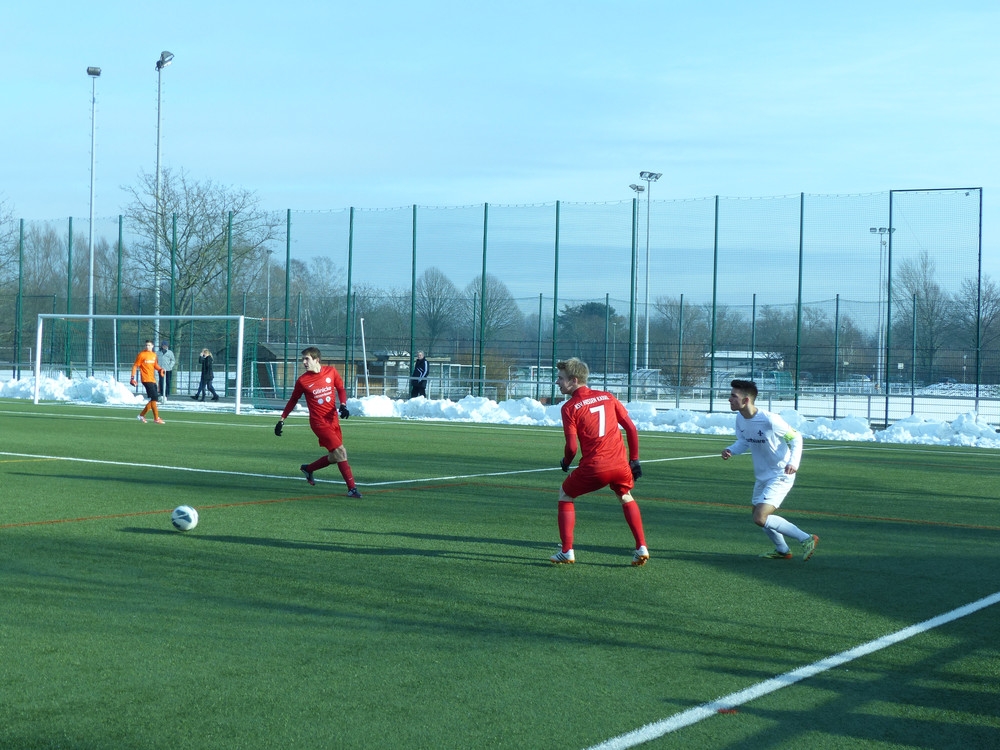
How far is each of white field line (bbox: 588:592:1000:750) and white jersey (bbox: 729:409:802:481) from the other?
6.18ft

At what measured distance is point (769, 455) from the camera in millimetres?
8891

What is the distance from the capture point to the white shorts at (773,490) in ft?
28.9

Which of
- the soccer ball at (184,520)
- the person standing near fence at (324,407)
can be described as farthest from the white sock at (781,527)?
the person standing near fence at (324,407)

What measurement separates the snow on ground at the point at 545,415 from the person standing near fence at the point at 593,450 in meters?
17.9

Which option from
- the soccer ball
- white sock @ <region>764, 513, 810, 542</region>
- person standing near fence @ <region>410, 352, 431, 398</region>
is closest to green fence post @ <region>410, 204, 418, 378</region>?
person standing near fence @ <region>410, 352, 431, 398</region>

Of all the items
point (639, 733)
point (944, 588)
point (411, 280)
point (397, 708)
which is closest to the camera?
point (639, 733)

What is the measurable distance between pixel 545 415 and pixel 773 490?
20.0 metres

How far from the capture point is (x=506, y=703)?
5.04m

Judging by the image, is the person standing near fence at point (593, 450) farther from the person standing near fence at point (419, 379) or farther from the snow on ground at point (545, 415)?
the person standing near fence at point (419, 379)

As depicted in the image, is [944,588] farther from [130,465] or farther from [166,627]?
[130,465]

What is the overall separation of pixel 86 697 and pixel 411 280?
3218 cm

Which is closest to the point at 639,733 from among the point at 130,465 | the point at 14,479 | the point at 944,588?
the point at 944,588

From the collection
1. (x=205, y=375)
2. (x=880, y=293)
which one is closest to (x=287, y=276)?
(x=205, y=375)

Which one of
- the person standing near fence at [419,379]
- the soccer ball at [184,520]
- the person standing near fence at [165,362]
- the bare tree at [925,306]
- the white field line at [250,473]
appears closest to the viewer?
the soccer ball at [184,520]
